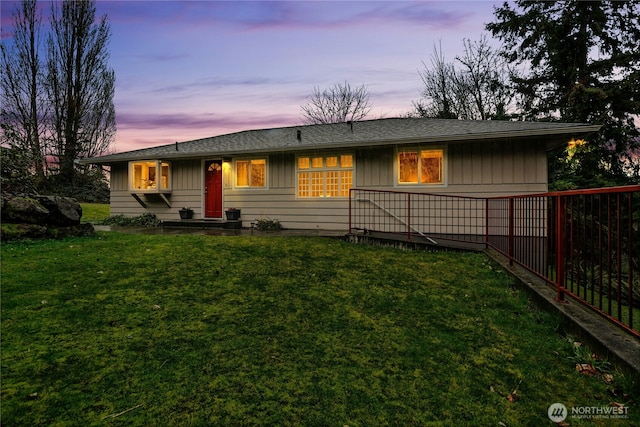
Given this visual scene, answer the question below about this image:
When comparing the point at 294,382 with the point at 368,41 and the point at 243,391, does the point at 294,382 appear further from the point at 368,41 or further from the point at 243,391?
the point at 368,41

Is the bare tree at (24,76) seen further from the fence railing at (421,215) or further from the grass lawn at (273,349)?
the grass lawn at (273,349)

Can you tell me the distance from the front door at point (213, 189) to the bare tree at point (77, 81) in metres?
14.5

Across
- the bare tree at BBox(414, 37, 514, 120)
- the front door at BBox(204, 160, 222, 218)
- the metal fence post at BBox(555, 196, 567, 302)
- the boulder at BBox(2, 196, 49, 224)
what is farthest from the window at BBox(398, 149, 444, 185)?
the bare tree at BBox(414, 37, 514, 120)

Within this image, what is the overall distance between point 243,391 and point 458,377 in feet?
4.79

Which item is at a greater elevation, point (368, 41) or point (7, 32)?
point (7, 32)

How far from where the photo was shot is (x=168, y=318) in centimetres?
306

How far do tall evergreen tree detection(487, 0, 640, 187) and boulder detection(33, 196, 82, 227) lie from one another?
16.2 meters

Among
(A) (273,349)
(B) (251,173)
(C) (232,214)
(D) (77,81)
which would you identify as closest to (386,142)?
(B) (251,173)

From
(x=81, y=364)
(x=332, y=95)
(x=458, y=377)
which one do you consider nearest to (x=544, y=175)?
(x=458, y=377)

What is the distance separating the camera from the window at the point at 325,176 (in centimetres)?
973

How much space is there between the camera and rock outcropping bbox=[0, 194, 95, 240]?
6.22 meters

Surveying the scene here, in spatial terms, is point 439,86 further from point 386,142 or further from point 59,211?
point 59,211

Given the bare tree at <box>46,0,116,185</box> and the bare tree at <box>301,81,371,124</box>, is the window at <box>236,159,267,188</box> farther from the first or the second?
the bare tree at <box>301,81,371,124</box>

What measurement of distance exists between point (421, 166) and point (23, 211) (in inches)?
367
